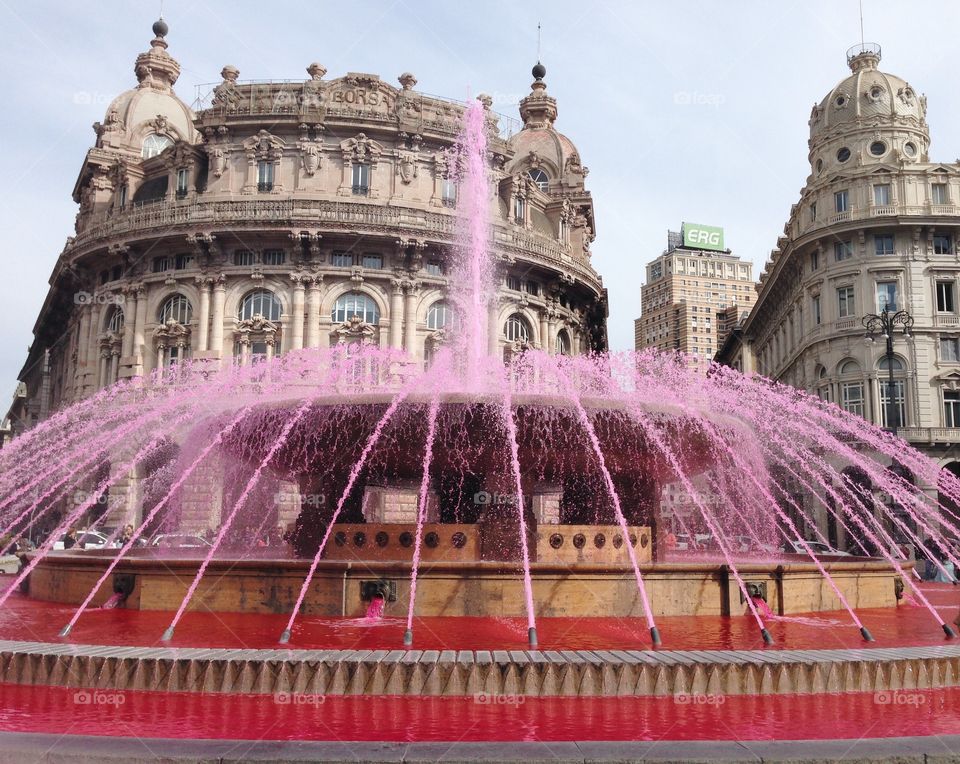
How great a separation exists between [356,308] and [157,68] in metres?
27.9

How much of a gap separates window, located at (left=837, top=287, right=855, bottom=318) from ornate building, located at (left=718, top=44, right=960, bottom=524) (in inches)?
1.9

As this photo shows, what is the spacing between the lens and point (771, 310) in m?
59.9

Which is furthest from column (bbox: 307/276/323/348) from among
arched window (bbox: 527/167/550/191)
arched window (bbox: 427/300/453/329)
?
arched window (bbox: 527/167/550/191)

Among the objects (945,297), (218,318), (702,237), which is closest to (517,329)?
(218,318)

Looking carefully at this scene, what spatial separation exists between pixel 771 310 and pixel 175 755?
193ft

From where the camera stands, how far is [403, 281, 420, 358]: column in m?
44.4

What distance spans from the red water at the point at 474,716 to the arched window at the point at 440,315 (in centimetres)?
3851

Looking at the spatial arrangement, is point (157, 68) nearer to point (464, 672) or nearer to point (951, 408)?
point (951, 408)

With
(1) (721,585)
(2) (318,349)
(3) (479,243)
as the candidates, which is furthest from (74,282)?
(1) (721,585)

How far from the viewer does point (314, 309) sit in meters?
44.1

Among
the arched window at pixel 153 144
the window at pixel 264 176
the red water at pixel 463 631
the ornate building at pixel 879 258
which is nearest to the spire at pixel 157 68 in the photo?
the arched window at pixel 153 144

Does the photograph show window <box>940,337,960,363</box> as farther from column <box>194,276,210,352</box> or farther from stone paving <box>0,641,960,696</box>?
stone paving <box>0,641,960,696</box>

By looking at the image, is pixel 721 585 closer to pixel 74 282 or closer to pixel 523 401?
pixel 523 401

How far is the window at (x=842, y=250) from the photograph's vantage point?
45656mm
